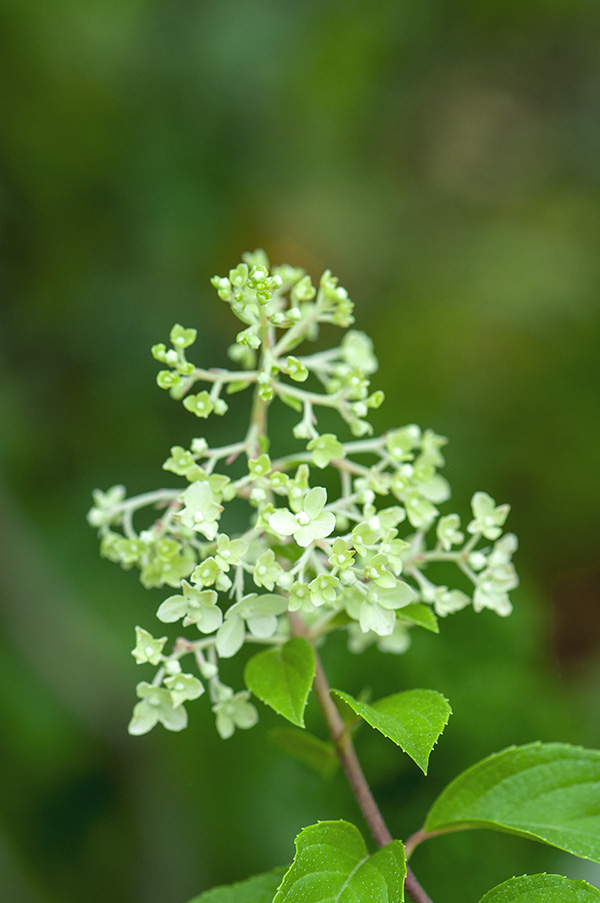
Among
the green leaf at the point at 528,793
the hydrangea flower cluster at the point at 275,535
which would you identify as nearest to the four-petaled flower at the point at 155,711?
the hydrangea flower cluster at the point at 275,535

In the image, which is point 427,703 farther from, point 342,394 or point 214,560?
point 342,394

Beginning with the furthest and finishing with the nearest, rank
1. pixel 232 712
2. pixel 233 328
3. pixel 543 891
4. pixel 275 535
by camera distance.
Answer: pixel 233 328 < pixel 232 712 < pixel 275 535 < pixel 543 891

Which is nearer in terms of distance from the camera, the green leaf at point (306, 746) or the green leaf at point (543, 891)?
the green leaf at point (543, 891)

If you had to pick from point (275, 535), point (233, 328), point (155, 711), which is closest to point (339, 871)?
point (155, 711)

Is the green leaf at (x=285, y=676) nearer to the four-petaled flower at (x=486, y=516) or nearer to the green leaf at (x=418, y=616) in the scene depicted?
the green leaf at (x=418, y=616)

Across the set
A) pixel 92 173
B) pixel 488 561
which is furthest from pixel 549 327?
pixel 488 561

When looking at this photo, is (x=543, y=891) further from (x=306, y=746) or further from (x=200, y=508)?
(x=200, y=508)
